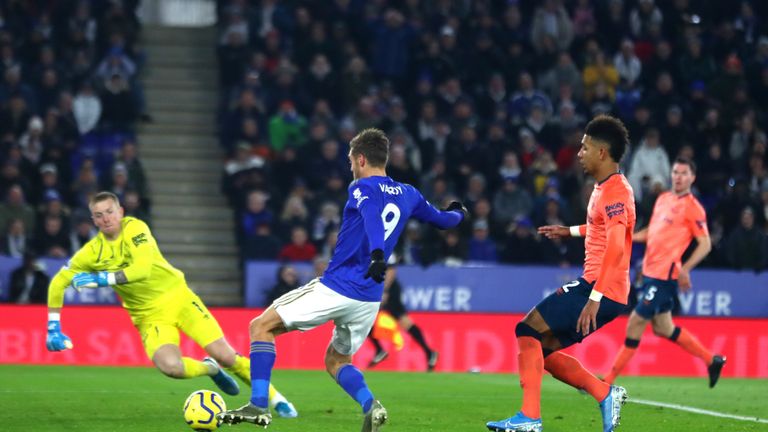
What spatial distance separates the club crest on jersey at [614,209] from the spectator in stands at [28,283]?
10.9 m

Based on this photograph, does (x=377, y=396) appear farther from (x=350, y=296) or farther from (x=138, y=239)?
(x=350, y=296)

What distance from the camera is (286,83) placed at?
21328 millimetres

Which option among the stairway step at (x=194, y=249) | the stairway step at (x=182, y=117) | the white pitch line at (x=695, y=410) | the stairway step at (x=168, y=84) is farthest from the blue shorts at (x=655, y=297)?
the stairway step at (x=168, y=84)

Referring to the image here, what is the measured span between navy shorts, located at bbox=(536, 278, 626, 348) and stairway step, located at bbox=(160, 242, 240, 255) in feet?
40.0

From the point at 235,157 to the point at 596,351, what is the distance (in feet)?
20.9

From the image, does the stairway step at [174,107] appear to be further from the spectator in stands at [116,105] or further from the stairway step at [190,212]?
the stairway step at [190,212]

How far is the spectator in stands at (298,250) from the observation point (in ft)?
62.3

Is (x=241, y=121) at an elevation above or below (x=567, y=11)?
below

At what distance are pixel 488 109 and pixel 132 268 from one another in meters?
12.8

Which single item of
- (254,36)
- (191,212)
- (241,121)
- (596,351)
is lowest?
(596,351)

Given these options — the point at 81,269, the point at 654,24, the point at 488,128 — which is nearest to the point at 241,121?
the point at 488,128

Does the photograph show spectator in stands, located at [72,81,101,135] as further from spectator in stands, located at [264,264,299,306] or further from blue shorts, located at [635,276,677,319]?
blue shorts, located at [635,276,677,319]

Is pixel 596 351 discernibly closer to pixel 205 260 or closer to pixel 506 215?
pixel 506 215

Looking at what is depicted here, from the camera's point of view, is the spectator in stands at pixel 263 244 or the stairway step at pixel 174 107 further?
the stairway step at pixel 174 107
